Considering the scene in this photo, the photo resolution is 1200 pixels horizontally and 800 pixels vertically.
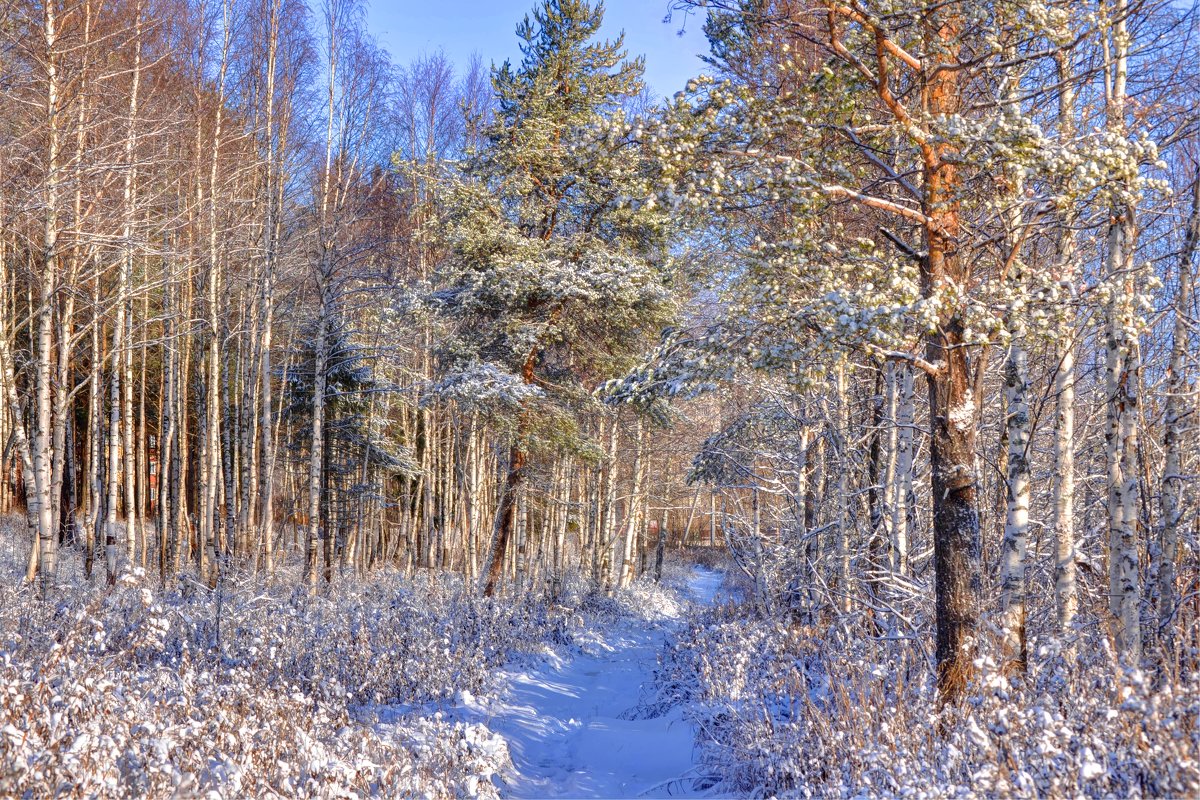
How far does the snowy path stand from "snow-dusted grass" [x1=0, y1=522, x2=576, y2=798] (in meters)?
0.50

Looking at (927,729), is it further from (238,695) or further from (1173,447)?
(238,695)

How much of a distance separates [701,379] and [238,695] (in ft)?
14.4

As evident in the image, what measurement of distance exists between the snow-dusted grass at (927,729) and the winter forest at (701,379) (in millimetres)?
44

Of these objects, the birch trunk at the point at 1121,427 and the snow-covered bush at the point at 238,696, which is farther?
the birch trunk at the point at 1121,427

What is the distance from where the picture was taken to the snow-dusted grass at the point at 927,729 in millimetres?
3482

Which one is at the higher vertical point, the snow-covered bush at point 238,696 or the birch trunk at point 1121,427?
the birch trunk at point 1121,427

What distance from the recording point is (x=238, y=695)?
598 cm

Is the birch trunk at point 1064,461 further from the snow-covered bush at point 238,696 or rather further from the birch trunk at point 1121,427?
the snow-covered bush at point 238,696

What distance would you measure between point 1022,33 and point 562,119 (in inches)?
374

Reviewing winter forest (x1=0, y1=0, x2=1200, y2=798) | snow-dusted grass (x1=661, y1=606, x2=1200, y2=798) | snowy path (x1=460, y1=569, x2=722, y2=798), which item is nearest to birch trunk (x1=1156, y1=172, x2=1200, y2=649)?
winter forest (x1=0, y1=0, x2=1200, y2=798)

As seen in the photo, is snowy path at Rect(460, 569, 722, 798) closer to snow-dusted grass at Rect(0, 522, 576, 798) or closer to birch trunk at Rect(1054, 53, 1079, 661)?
snow-dusted grass at Rect(0, 522, 576, 798)

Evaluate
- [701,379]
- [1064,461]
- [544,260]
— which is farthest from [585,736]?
[544,260]

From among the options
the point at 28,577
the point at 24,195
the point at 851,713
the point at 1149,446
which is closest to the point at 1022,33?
the point at 1149,446

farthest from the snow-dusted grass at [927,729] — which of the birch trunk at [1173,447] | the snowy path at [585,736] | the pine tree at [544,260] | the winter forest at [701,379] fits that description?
the pine tree at [544,260]
